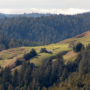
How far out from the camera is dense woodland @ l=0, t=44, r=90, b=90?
10544 centimetres

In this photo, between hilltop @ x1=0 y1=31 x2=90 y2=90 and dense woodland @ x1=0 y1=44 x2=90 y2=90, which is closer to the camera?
hilltop @ x1=0 y1=31 x2=90 y2=90

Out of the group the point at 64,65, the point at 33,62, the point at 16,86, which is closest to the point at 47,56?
the point at 33,62

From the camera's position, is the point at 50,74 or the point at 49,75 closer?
the point at 49,75

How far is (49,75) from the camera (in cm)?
11688

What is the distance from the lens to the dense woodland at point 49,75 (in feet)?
346

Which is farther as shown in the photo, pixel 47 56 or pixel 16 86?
pixel 47 56

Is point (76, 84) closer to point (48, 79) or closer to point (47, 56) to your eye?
point (48, 79)

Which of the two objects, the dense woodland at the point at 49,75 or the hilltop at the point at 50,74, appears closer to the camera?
the hilltop at the point at 50,74

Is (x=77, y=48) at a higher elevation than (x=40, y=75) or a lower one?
higher

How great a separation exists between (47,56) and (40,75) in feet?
75.0

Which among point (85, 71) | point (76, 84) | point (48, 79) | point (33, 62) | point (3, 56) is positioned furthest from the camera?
point (3, 56)

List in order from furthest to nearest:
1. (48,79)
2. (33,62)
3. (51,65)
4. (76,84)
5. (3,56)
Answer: (3,56) → (33,62) → (51,65) → (48,79) → (76,84)

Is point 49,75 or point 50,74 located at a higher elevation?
point 50,74

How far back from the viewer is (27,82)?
11406cm
